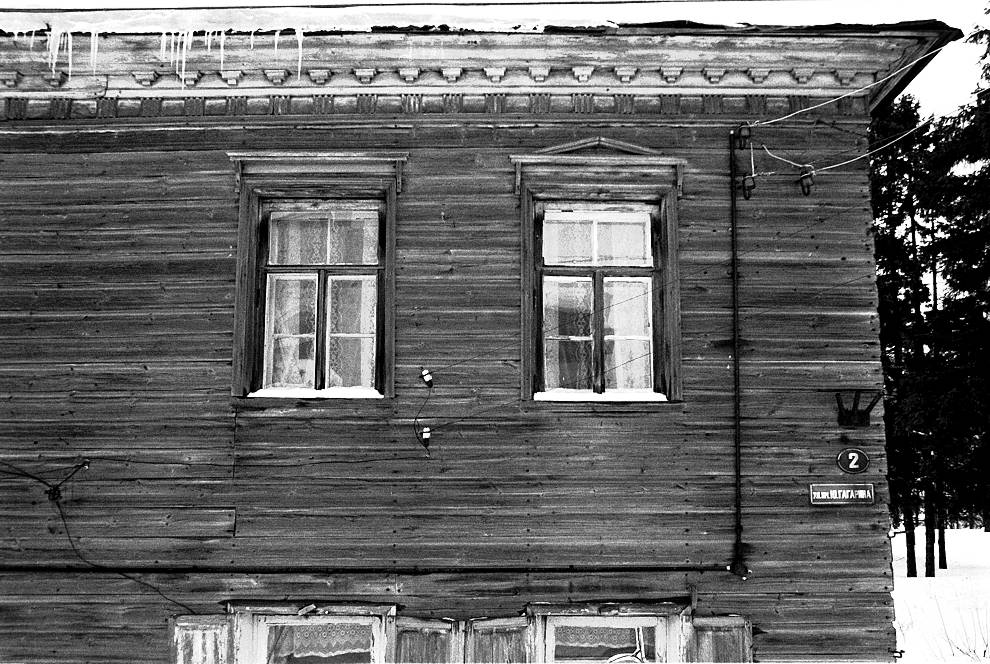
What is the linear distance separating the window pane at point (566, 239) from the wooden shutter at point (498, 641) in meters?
2.96

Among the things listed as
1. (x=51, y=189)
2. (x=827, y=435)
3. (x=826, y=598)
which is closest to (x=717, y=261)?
(x=827, y=435)

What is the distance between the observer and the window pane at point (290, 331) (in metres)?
7.33

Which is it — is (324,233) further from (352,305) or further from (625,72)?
(625,72)

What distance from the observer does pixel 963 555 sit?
2958 centimetres

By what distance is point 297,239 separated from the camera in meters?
7.48

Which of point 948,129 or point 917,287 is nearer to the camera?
point 948,129

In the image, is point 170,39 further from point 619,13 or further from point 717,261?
point 717,261

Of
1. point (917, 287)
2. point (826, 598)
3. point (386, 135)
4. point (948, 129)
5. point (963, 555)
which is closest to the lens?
point (826, 598)

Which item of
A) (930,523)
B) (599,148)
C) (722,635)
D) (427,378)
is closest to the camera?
(722,635)

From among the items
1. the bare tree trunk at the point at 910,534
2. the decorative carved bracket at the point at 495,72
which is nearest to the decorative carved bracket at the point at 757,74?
the decorative carved bracket at the point at 495,72

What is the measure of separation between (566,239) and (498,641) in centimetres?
333

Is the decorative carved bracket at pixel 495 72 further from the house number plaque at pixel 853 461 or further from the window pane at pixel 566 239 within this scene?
the house number plaque at pixel 853 461

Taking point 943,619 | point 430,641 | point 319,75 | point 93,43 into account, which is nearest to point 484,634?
point 430,641

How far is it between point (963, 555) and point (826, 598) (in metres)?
26.9
